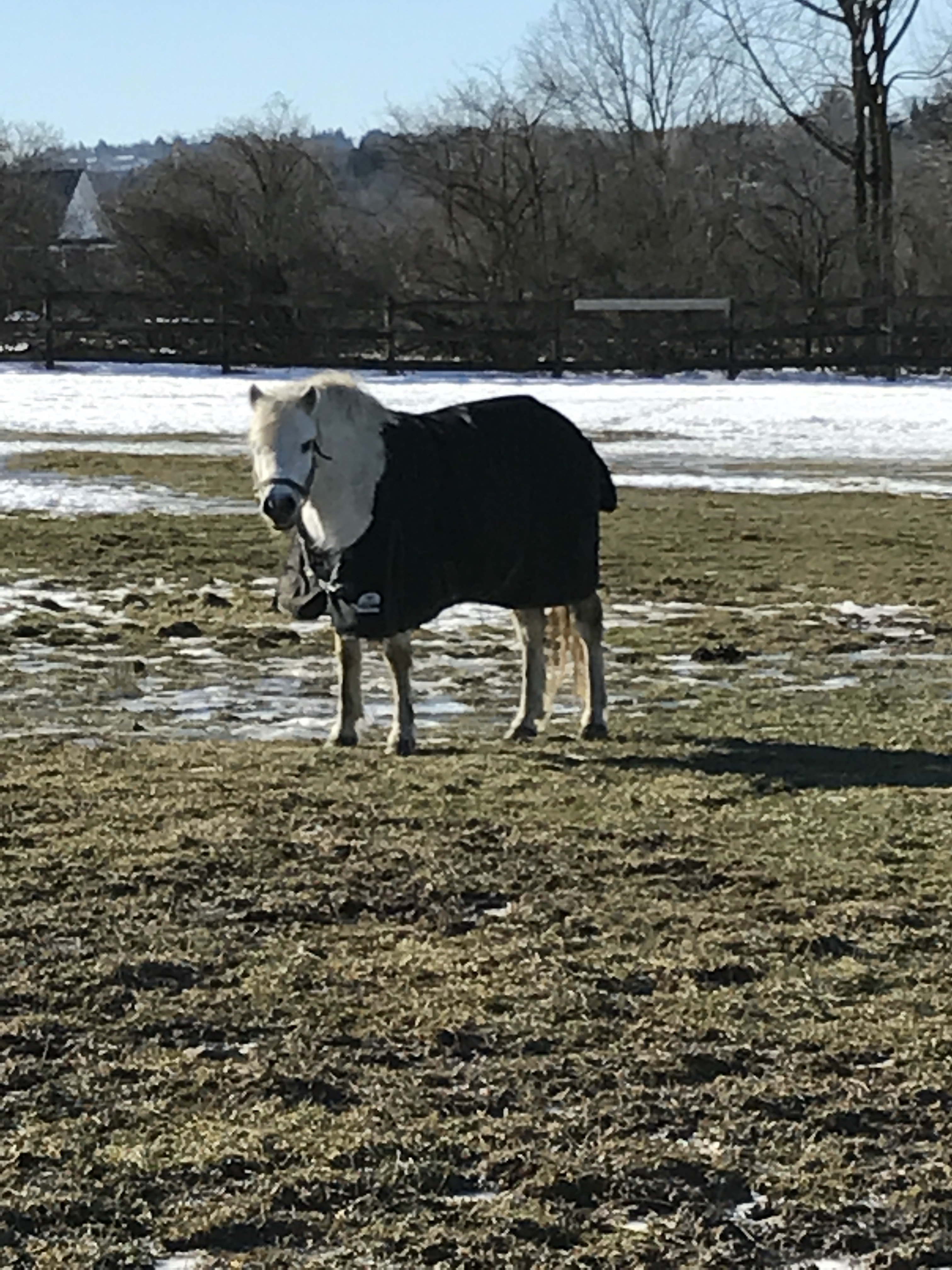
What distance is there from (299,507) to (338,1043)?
3.39m

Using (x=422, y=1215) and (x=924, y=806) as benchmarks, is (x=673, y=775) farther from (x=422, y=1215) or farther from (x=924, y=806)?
(x=422, y=1215)

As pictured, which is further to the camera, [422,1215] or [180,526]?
[180,526]

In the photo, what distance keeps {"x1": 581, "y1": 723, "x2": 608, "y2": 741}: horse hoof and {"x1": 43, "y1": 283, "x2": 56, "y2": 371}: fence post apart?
30639mm

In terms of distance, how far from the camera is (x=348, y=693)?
25.7ft

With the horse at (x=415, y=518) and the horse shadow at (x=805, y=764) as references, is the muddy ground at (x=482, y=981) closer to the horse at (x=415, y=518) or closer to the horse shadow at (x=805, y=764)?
the horse shadow at (x=805, y=764)

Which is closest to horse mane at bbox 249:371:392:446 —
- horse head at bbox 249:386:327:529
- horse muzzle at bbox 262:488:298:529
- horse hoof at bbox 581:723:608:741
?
horse head at bbox 249:386:327:529

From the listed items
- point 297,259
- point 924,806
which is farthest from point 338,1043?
point 297,259

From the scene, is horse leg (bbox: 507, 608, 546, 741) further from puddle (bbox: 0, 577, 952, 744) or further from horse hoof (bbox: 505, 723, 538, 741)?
puddle (bbox: 0, 577, 952, 744)

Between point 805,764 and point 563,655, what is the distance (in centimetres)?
155

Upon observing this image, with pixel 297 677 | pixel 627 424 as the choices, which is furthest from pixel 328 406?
pixel 627 424

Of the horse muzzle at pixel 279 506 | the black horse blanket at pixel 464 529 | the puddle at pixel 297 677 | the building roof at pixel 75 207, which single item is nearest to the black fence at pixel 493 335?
the building roof at pixel 75 207

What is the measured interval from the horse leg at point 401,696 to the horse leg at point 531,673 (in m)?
0.52

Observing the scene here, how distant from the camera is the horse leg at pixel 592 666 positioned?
8.16 metres

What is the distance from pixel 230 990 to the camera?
14.9 ft
